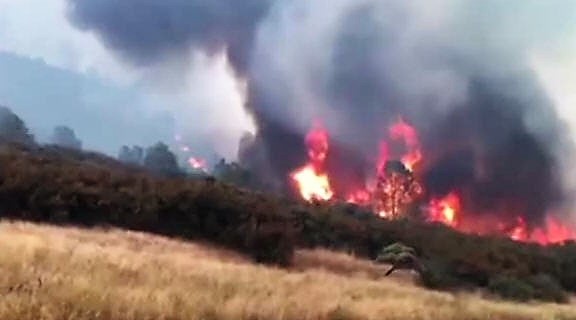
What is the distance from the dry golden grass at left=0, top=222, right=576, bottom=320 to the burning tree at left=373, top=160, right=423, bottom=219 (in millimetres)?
42596

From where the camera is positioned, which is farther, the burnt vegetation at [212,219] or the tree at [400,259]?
the tree at [400,259]

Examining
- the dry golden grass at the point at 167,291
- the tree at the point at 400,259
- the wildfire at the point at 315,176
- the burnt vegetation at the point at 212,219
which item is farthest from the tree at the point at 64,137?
the dry golden grass at the point at 167,291

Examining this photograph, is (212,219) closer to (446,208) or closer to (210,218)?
(210,218)

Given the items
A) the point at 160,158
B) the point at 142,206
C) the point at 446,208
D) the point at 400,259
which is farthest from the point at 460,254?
the point at 160,158

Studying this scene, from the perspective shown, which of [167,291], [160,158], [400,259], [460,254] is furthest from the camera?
[160,158]

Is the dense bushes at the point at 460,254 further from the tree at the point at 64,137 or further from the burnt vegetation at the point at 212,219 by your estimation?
the tree at the point at 64,137

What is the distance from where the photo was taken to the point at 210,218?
86.4 ft

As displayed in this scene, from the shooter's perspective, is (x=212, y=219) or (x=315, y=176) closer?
(x=212, y=219)

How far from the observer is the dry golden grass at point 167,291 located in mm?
9625

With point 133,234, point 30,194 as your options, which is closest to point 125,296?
point 133,234

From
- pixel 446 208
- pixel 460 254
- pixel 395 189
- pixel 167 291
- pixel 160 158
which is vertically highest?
pixel 160 158

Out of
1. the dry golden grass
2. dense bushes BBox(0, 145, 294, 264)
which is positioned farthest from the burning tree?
the dry golden grass

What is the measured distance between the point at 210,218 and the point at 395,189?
40213 millimetres

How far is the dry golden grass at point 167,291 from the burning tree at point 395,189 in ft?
140
